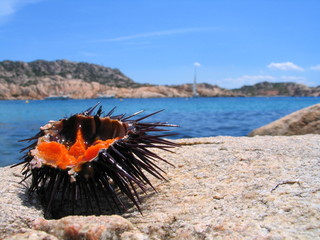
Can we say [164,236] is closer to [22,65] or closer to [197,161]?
[197,161]

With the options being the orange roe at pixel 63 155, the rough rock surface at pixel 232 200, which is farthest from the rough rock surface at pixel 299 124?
the orange roe at pixel 63 155

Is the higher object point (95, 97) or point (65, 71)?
point (65, 71)

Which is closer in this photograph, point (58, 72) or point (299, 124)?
point (299, 124)

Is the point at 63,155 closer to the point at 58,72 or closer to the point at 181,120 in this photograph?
the point at 181,120

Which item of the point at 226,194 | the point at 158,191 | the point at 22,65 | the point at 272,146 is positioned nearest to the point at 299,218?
the point at 226,194

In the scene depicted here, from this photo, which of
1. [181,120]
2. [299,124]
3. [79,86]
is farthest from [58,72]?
[299,124]
